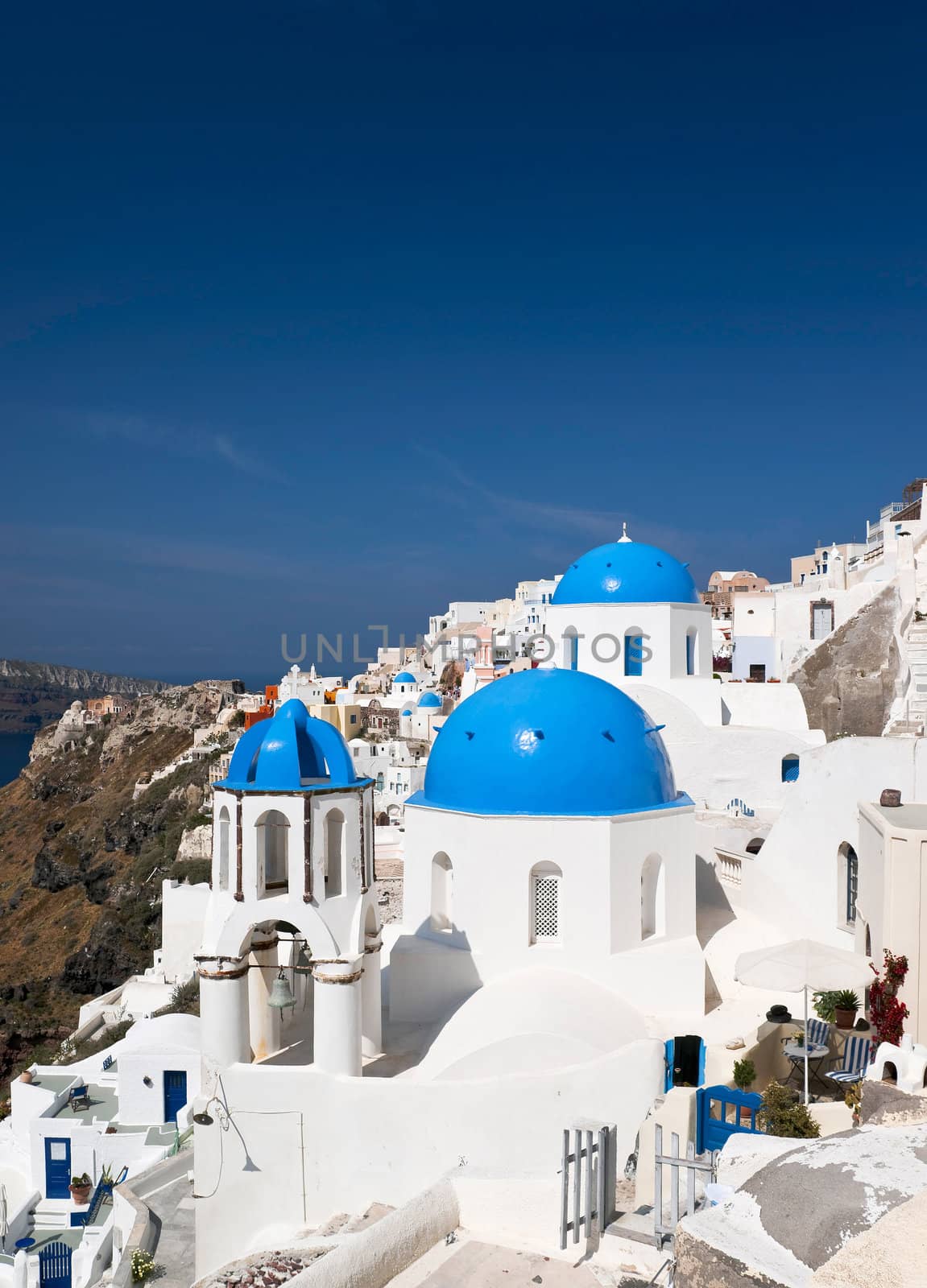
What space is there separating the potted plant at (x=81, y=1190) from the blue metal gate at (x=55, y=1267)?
92 cm

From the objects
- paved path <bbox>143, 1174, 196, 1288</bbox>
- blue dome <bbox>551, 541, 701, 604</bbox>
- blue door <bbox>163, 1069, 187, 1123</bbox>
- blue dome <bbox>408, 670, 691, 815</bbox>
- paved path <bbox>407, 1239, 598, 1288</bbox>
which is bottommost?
blue door <bbox>163, 1069, 187, 1123</bbox>

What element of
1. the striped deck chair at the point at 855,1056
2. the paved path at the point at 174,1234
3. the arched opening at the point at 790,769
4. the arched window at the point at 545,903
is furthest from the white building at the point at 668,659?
the paved path at the point at 174,1234

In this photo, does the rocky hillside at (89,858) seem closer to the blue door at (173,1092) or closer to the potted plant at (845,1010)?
the blue door at (173,1092)

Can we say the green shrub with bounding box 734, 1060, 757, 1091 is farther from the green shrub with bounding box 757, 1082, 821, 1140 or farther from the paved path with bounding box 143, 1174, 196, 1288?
the paved path with bounding box 143, 1174, 196, 1288

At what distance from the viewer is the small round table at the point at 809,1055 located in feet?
31.4

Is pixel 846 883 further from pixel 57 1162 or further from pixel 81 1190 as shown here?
pixel 57 1162

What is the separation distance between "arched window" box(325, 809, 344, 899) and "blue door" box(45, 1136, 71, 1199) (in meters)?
10.7

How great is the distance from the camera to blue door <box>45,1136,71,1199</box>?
57.1 ft

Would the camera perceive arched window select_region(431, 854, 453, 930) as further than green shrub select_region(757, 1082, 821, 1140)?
Yes

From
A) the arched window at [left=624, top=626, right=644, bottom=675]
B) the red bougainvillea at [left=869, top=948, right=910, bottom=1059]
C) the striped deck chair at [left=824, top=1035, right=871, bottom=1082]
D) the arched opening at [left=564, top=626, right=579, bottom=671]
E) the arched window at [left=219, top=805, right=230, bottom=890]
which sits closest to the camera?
the red bougainvillea at [left=869, top=948, right=910, bottom=1059]

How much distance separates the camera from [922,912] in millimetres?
10078

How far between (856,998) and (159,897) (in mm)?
Answer: 35580

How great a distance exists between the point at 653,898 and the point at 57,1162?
12327 mm

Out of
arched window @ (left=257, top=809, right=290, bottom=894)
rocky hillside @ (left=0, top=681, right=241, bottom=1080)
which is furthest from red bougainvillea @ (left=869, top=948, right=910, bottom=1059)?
rocky hillside @ (left=0, top=681, right=241, bottom=1080)
